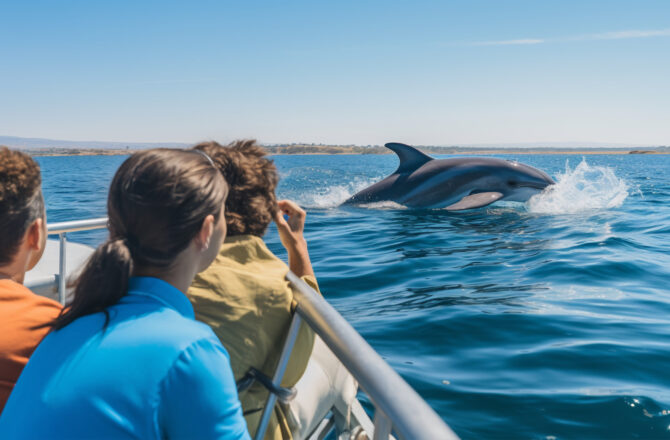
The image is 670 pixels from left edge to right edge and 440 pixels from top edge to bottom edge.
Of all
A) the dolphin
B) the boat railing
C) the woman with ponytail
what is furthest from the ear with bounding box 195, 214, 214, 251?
the dolphin

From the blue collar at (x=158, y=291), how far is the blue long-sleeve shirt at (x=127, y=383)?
111 millimetres

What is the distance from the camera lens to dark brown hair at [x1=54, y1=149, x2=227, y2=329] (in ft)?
4.77

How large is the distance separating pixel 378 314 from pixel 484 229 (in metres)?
6.17

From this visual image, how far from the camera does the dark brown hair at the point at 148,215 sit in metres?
1.45

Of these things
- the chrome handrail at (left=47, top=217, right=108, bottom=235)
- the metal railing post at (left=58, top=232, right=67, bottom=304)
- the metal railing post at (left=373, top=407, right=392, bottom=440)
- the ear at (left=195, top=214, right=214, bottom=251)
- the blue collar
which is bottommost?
the metal railing post at (left=58, top=232, right=67, bottom=304)

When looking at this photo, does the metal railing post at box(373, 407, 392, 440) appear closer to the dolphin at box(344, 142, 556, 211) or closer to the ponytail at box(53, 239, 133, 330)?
the ponytail at box(53, 239, 133, 330)

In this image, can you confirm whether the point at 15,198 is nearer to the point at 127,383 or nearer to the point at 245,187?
the point at 245,187

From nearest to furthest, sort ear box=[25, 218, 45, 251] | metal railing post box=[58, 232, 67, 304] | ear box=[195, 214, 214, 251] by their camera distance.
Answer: ear box=[195, 214, 214, 251], ear box=[25, 218, 45, 251], metal railing post box=[58, 232, 67, 304]

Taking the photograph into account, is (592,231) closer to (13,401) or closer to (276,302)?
(276,302)

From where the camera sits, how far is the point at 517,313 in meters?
5.91

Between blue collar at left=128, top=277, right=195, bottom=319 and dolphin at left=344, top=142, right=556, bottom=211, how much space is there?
1319 centimetres

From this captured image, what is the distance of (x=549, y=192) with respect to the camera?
47.8 ft

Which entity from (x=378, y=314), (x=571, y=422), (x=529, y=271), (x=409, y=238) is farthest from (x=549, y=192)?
(x=571, y=422)

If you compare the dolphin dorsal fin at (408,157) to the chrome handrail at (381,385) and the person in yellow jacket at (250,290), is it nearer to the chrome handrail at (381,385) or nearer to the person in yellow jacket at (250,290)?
the person in yellow jacket at (250,290)
